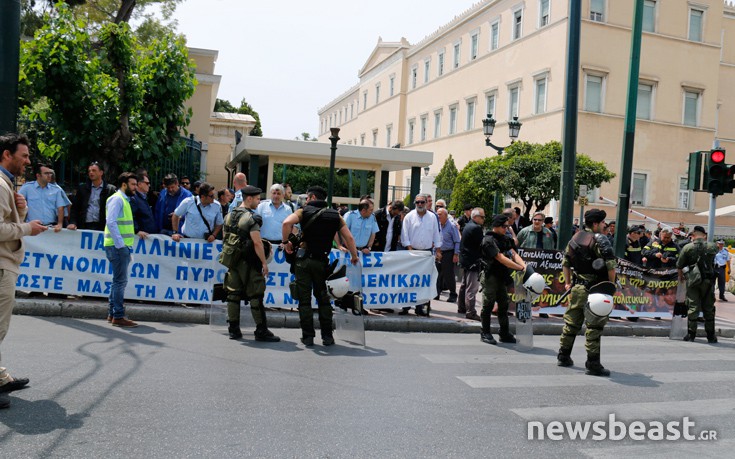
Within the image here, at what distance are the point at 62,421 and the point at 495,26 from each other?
39.9 meters

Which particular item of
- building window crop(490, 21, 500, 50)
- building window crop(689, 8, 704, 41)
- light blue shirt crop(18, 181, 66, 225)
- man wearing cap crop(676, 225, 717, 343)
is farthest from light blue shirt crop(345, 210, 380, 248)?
building window crop(490, 21, 500, 50)

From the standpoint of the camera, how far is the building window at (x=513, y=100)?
3741cm

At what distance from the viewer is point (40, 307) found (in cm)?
873

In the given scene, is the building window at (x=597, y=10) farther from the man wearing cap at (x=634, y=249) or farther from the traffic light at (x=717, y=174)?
the traffic light at (x=717, y=174)

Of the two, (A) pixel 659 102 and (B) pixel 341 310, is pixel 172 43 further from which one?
(A) pixel 659 102

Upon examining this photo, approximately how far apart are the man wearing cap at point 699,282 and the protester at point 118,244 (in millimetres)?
8562

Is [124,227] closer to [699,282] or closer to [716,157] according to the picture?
[699,282]

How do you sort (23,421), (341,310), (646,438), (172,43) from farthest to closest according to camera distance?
(172,43) < (341,310) < (646,438) < (23,421)

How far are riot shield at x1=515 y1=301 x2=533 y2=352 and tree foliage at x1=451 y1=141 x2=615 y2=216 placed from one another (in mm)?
14996

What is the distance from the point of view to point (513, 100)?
124ft

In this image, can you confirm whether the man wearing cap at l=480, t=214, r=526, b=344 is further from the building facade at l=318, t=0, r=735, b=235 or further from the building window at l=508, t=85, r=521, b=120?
the building window at l=508, t=85, r=521, b=120

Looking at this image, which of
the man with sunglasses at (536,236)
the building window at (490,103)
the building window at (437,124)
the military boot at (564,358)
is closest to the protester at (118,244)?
the military boot at (564,358)

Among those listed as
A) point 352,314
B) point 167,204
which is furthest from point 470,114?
point 352,314

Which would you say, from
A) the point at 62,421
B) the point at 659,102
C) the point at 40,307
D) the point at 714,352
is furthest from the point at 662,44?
the point at 62,421
